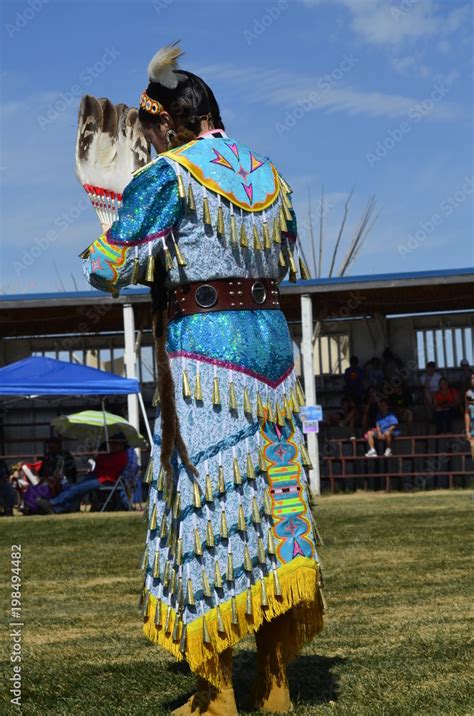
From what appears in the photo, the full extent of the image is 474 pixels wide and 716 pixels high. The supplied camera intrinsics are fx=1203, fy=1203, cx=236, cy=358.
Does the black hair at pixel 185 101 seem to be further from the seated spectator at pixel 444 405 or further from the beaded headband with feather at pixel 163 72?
the seated spectator at pixel 444 405

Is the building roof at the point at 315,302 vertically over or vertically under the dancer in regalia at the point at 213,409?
over

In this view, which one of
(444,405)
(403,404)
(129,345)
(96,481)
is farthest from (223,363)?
(403,404)

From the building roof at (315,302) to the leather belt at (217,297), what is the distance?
14.8 metres

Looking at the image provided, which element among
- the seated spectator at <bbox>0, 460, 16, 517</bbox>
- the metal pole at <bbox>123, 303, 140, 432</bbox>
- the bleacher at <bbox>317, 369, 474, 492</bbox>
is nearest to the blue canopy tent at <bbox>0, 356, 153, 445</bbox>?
the seated spectator at <bbox>0, 460, 16, 517</bbox>

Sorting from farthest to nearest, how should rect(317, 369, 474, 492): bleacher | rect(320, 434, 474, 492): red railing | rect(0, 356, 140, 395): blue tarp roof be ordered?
rect(317, 369, 474, 492): bleacher < rect(320, 434, 474, 492): red railing < rect(0, 356, 140, 395): blue tarp roof

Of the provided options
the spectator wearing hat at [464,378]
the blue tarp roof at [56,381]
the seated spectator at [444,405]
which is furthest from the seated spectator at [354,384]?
the blue tarp roof at [56,381]

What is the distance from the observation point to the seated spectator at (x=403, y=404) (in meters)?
19.8

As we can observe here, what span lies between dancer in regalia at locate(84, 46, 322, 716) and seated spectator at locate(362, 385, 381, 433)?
52.0 ft

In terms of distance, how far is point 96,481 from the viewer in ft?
53.7

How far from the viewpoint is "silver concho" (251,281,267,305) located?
3811 mm

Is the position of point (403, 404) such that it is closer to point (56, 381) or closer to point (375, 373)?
point (375, 373)

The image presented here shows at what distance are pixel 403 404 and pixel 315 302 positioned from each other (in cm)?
239

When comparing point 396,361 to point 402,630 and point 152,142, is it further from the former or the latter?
point 152,142

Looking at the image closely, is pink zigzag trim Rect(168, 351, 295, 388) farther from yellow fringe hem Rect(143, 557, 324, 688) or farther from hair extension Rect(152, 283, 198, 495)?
yellow fringe hem Rect(143, 557, 324, 688)
